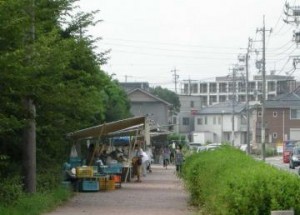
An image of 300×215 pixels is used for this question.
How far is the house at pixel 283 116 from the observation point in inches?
3808

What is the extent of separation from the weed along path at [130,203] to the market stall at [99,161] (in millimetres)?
524

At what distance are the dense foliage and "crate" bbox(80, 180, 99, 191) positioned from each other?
111cm

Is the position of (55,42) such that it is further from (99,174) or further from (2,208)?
(99,174)

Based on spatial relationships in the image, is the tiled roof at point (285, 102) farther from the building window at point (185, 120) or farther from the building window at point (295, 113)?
the building window at point (185, 120)

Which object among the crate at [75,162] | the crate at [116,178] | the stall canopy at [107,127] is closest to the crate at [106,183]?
the crate at [116,178]

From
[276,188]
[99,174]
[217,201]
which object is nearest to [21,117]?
[217,201]

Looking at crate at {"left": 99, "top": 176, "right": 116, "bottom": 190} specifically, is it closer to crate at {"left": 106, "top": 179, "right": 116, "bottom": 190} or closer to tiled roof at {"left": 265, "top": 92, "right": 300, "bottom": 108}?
crate at {"left": 106, "top": 179, "right": 116, "bottom": 190}

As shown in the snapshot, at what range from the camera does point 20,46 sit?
587 inches

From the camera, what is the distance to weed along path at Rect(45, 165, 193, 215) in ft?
61.5

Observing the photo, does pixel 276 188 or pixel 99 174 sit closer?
pixel 276 188

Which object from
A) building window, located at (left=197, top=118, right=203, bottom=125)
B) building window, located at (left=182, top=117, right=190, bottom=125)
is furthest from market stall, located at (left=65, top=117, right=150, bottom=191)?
building window, located at (left=182, top=117, right=190, bottom=125)

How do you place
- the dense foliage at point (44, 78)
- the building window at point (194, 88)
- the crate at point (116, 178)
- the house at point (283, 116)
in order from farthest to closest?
the building window at point (194, 88), the house at point (283, 116), the crate at point (116, 178), the dense foliage at point (44, 78)

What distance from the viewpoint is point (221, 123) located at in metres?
110

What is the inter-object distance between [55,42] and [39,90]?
1327 millimetres
